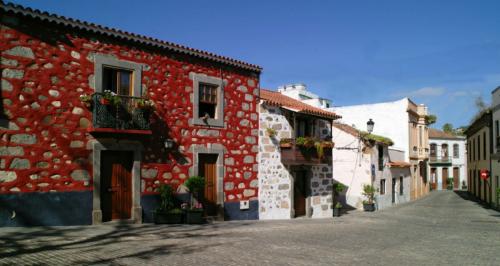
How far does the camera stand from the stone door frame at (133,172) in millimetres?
11039

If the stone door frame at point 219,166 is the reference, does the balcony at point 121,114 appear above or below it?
above

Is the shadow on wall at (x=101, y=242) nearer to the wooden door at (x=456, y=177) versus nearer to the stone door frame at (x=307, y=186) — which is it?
the stone door frame at (x=307, y=186)

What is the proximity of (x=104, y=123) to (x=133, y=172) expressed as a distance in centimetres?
177

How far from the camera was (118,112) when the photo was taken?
11352mm

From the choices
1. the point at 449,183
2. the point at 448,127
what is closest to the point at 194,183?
the point at 449,183

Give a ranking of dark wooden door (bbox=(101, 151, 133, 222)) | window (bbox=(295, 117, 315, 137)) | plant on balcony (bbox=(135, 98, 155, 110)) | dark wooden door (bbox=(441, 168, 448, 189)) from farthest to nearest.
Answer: dark wooden door (bbox=(441, 168, 448, 189)), window (bbox=(295, 117, 315, 137)), plant on balcony (bbox=(135, 98, 155, 110)), dark wooden door (bbox=(101, 151, 133, 222))

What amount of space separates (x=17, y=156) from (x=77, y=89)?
88.7 inches

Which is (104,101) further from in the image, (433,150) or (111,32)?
(433,150)

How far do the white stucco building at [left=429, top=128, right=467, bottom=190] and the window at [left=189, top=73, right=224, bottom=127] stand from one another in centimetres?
4049

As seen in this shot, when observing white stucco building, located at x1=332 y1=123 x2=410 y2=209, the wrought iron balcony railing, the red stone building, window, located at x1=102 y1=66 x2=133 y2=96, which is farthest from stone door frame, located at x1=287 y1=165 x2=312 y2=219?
window, located at x1=102 y1=66 x2=133 y2=96

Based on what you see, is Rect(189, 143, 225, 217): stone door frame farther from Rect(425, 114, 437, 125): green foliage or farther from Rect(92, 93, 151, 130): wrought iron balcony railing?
Rect(425, 114, 437, 125): green foliage

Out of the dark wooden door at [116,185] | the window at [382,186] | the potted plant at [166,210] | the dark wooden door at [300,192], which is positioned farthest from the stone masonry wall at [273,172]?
the window at [382,186]

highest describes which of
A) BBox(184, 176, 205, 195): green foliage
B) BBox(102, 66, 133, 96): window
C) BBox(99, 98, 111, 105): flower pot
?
BBox(102, 66, 133, 96): window

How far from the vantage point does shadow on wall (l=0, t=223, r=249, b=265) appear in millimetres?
7422
